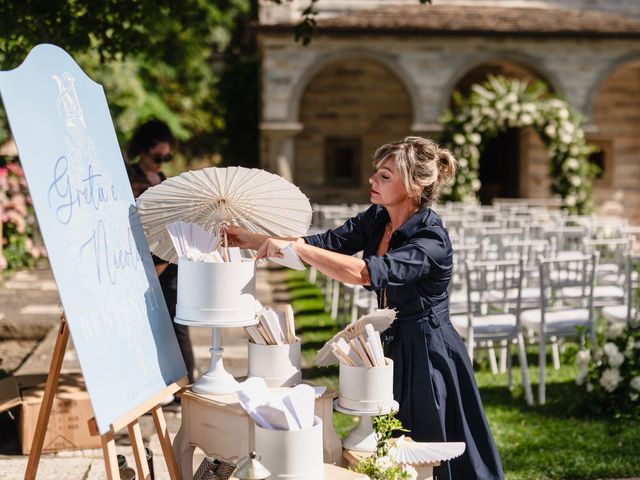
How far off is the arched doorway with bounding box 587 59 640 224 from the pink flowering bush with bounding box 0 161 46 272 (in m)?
12.3

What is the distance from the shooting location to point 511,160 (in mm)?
19047

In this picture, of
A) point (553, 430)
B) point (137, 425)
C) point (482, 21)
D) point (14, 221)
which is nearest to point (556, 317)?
point (553, 430)

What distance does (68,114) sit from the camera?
9.37 feet

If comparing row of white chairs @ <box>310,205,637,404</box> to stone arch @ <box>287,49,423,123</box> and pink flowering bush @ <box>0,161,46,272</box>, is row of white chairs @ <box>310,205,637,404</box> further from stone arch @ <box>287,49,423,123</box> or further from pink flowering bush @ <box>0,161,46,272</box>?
stone arch @ <box>287,49,423,123</box>

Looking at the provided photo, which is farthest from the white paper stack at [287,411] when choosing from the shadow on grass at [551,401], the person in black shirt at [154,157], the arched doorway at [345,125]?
the arched doorway at [345,125]

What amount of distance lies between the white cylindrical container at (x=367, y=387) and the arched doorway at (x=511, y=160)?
15.5m

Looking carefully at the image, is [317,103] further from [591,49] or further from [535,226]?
[535,226]

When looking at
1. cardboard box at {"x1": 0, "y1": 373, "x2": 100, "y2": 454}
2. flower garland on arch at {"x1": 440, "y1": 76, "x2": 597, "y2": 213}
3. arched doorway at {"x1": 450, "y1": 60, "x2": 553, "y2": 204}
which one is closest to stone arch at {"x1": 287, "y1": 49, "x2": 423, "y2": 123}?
flower garland on arch at {"x1": 440, "y1": 76, "x2": 597, "y2": 213}

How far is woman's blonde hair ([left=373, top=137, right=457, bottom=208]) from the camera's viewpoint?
306 centimetres

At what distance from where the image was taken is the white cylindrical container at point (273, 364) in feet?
10.1

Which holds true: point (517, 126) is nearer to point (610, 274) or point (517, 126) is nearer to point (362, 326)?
point (610, 274)

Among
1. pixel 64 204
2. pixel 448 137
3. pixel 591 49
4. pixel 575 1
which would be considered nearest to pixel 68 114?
pixel 64 204

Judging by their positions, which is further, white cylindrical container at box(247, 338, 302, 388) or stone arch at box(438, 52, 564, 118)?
stone arch at box(438, 52, 564, 118)

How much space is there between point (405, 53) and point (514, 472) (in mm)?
12582
